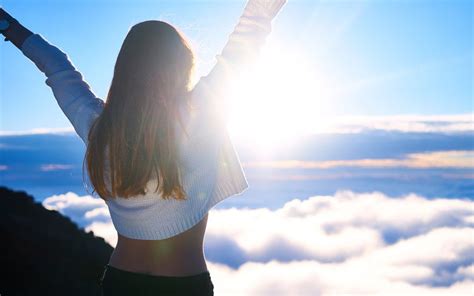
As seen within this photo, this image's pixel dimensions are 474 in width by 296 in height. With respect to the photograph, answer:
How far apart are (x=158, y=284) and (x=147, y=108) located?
3.11ft

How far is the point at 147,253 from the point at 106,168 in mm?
527

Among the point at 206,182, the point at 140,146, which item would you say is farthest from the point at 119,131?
the point at 206,182

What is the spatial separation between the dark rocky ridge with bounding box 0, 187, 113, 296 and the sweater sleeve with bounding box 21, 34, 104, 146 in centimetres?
1300

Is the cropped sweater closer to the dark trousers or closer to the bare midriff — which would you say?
the bare midriff

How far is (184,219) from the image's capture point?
3137 millimetres

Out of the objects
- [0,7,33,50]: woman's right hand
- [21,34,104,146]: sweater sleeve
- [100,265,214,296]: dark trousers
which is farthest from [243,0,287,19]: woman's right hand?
[0,7,33,50]: woman's right hand

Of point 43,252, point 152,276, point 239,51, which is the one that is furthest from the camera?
point 43,252

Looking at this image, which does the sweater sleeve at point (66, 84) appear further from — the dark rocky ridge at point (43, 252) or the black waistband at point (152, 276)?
the dark rocky ridge at point (43, 252)

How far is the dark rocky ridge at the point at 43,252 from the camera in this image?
16.6m

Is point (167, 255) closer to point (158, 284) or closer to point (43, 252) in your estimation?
point (158, 284)

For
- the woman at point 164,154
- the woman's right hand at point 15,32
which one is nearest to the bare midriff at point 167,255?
the woman at point 164,154

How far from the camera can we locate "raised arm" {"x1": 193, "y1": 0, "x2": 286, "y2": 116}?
3133 millimetres

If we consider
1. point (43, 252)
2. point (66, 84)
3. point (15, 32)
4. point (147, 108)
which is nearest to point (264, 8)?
point (147, 108)

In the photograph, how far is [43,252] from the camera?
19188 mm
